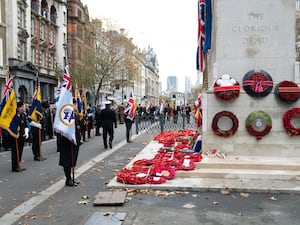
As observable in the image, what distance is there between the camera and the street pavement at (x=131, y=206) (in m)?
5.89

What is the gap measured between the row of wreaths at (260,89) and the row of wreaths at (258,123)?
38 cm

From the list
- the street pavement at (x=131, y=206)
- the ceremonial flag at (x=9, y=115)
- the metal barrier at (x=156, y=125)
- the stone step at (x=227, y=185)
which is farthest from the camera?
the metal barrier at (x=156, y=125)

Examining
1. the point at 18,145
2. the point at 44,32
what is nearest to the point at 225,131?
the point at 18,145

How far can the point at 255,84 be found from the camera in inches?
400

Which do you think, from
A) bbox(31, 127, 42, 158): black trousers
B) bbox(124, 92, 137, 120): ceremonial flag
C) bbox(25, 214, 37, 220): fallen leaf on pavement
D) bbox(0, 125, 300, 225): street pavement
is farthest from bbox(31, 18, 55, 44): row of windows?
bbox(25, 214, 37, 220): fallen leaf on pavement

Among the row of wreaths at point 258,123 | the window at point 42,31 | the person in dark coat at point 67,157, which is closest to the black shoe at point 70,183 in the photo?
the person in dark coat at point 67,157

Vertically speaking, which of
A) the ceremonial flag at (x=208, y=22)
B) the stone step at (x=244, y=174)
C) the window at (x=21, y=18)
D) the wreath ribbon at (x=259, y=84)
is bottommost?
the stone step at (x=244, y=174)

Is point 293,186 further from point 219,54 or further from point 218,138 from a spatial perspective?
point 219,54

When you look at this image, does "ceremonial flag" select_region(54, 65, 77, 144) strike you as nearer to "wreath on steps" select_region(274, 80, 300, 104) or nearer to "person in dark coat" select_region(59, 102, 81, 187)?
"person in dark coat" select_region(59, 102, 81, 187)

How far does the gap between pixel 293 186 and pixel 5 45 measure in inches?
1280

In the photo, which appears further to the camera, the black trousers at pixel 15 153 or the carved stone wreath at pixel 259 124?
the black trousers at pixel 15 153

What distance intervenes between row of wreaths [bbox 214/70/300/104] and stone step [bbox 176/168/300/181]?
2094 mm

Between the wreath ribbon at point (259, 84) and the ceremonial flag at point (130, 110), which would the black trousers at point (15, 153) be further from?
the ceremonial flag at point (130, 110)

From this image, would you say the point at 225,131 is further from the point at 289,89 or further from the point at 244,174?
the point at 289,89
